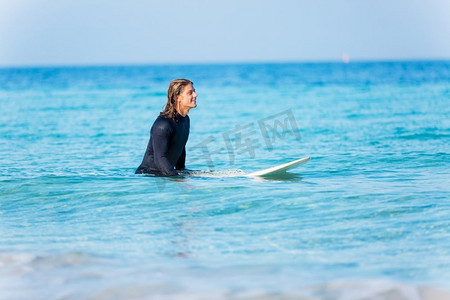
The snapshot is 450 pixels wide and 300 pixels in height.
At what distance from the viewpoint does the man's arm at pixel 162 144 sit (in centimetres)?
807

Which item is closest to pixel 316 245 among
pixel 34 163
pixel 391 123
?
pixel 34 163

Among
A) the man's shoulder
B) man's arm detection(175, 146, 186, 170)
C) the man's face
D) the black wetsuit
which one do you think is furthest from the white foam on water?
the man's face

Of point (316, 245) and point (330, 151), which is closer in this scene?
point (316, 245)

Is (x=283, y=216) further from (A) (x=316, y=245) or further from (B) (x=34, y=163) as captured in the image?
(B) (x=34, y=163)

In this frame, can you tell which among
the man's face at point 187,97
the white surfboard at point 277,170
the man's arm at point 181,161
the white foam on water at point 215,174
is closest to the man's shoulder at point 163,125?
the man's face at point 187,97

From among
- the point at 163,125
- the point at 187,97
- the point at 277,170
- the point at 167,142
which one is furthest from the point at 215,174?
the point at 187,97

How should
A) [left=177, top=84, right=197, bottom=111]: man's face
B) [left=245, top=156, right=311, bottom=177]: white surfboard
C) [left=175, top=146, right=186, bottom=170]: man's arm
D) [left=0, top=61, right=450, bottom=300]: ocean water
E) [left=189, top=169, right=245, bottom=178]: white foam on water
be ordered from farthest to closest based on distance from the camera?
[left=245, top=156, right=311, bottom=177]: white surfboard
[left=189, top=169, right=245, bottom=178]: white foam on water
[left=175, top=146, right=186, bottom=170]: man's arm
[left=177, top=84, right=197, bottom=111]: man's face
[left=0, top=61, right=450, bottom=300]: ocean water

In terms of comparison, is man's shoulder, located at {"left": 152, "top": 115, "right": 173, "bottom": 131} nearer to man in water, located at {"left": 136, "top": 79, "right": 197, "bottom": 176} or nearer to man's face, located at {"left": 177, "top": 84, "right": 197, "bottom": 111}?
man in water, located at {"left": 136, "top": 79, "right": 197, "bottom": 176}

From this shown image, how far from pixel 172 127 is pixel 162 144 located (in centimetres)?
25

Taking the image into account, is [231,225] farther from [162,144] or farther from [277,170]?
[277,170]

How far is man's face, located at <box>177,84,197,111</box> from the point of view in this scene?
26.3 feet

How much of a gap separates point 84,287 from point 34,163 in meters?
7.75

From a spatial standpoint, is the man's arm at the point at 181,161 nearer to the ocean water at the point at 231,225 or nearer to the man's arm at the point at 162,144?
the ocean water at the point at 231,225

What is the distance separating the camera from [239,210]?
7.26m
